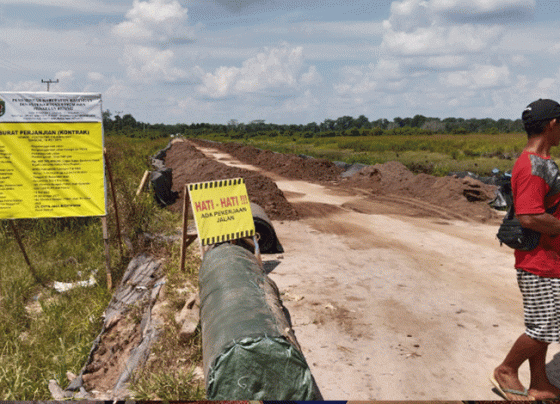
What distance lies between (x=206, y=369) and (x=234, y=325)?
419 millimetres

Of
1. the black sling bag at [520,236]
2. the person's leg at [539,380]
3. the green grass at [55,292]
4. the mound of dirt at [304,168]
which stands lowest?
the green grass at [55,292]

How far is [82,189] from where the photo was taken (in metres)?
7.39

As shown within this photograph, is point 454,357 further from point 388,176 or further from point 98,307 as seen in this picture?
point 388,176

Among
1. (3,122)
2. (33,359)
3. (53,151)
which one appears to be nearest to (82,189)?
(53,151)

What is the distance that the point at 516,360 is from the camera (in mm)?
3852

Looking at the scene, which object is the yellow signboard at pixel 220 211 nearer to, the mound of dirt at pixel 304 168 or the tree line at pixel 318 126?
the mound of dirt at pixel 304 168

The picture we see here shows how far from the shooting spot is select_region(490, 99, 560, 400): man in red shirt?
3500 millimetres

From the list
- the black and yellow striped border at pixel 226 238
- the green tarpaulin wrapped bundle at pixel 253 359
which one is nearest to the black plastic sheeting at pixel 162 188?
the black and yellow striped border at pixel 226 238

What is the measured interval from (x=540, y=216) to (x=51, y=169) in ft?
22.0

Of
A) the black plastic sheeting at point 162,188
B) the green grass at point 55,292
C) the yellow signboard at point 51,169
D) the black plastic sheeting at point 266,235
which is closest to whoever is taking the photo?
the green grass at point 55,292

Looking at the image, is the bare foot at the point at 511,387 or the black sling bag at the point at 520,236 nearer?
the black sling bag at the point at 520,236

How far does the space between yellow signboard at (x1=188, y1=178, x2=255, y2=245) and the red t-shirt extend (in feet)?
15.1

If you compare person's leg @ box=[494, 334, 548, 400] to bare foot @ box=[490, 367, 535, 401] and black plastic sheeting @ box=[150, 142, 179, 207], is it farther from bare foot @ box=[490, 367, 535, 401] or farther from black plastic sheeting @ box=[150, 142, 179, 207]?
black plastic sheeting @ box=[150, 142, 179, 207]

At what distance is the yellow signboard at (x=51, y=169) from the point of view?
7117 mm
